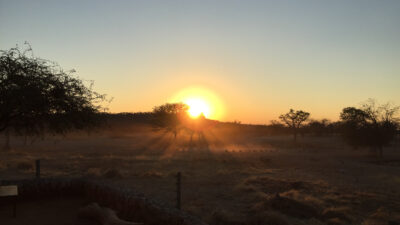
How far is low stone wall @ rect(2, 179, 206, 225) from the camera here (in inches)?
327

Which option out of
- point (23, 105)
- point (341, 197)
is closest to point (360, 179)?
point (341, 197)

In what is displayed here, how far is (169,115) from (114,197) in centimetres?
6620

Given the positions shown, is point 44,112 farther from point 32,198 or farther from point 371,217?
point 371,217

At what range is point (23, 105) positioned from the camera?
11.4 m

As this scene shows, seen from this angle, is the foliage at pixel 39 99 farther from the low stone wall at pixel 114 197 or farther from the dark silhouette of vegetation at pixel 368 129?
the dark silhouette of vegetation at pixel 368 129

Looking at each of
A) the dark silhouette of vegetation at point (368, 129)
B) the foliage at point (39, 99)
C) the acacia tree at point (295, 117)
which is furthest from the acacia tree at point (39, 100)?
the acacia tree at point (295, 117)

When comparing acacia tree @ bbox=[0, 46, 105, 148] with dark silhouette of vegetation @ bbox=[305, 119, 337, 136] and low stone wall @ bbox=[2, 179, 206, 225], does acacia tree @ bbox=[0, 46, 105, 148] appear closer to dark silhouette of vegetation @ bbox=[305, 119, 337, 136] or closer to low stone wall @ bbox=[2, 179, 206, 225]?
low stone wall @ bbox=[2, 179, 206, 225]

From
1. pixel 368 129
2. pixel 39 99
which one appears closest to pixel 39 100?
pixel 39 99

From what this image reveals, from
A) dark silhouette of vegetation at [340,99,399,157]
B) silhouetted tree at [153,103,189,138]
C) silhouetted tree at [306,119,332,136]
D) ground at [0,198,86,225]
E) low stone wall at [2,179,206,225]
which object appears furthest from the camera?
silhouetted tree at [306,119,332,136]

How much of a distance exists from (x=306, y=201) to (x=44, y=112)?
11.2 meters

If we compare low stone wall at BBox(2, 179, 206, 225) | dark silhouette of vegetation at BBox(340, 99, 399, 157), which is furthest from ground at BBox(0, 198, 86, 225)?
dark silhouette of vegetation at BBox(340, 99, 399, 157)

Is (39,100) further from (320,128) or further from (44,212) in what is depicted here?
(320,128)

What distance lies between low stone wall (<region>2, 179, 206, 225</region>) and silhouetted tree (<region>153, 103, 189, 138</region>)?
6345 centimetres

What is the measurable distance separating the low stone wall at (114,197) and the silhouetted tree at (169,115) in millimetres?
63448
